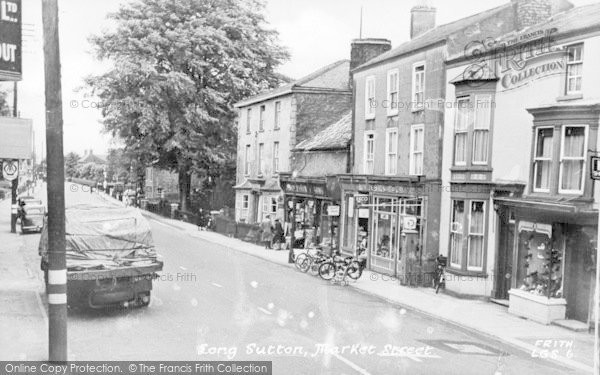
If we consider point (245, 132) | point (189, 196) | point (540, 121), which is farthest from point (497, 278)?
point (189, 196)

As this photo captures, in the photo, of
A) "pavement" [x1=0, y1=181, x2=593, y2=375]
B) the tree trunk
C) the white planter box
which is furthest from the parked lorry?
the tree trunk

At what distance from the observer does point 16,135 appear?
1898cm

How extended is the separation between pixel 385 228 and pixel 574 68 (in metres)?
10.6

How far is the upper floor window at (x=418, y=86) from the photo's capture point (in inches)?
932

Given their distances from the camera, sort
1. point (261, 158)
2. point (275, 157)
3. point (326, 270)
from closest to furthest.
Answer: point (326, 270)
point (275, 157)
point (261, 158)

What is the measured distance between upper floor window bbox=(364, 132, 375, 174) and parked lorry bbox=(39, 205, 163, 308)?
13.1 meters

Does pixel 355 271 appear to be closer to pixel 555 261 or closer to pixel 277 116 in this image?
pixel 555 261

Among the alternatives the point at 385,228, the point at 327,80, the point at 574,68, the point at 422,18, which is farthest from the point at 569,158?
the point at 327,80

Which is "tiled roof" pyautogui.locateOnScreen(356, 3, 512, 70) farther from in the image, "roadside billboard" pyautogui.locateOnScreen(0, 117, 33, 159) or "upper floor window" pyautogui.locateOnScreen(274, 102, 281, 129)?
"roadside billboard" pyautogui.locateOnScreen(0, 117, 33, 159)

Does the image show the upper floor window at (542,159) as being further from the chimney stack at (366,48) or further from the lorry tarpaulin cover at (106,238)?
the chimney stack at (366,48)

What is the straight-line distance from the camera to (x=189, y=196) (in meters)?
49.3

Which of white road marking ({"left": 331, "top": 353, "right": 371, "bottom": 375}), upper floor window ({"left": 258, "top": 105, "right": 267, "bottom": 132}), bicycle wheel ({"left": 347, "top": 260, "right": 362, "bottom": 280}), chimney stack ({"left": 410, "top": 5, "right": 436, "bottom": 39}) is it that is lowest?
bicycle wheel ({"left": 347, "top": 260, "right": 362, "bottom": 280})

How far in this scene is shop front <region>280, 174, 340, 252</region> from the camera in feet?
99.8

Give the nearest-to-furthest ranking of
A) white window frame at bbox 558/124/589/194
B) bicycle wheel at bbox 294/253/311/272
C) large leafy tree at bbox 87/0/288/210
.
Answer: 1. white window frame at bbox 558/124/589/194
2. bicycle wheel at bbox 294/253/311/272
3. large leafy tree at bbox 87/0/288/210
